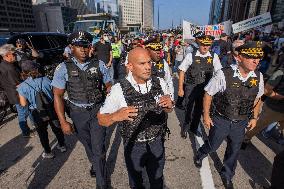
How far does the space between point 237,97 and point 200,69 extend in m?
1.72

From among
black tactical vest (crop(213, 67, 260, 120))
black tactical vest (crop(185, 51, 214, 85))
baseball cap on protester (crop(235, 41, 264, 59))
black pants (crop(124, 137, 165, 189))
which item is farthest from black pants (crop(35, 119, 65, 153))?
baseball cap on protester (crop(235, 41, 264, 59))

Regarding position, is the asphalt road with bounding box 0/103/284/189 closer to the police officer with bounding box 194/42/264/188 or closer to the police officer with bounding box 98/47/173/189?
the police officer with bounding box 194/42/264/188

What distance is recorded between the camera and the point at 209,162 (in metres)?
4.52

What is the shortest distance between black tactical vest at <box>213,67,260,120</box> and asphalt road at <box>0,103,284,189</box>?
1254 millimetres

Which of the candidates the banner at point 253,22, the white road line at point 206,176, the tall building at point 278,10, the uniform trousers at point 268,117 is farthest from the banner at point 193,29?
the tall building at point 278,10

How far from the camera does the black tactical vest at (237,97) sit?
10.7ft

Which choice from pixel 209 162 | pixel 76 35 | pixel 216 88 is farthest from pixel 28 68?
pixel 209 162

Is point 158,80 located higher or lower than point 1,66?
higher

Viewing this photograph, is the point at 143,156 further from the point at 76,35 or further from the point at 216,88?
the point at 76,35

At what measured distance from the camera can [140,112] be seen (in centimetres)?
255

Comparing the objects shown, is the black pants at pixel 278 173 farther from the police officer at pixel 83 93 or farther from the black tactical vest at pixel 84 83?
the black tactical vest at pixel 84 83

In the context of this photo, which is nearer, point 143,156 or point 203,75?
point 143,156

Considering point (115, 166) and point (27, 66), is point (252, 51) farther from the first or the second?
point (27, 66)

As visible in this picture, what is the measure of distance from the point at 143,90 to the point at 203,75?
274 cm
